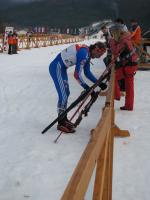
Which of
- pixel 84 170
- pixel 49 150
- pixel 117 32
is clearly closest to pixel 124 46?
pixel 117 32

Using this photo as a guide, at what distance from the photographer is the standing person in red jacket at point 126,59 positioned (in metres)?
8.48

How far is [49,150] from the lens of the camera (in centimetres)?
600

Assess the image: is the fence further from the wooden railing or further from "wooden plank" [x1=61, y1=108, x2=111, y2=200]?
"wooden plank" [x1=61, y1=108, x2=111, y2=200]

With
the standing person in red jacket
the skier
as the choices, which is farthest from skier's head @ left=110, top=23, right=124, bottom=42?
the skier

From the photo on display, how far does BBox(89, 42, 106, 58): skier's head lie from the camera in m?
6.14

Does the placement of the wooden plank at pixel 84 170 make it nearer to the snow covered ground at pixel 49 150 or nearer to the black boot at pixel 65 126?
the snow covered ground at pixel 49 150

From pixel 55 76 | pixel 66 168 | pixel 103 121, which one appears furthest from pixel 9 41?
pixel 103 121

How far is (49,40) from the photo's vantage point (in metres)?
43.2

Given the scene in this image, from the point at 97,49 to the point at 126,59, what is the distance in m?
2.47

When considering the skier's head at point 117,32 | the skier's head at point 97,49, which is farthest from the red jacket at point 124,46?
the skier's head at point 97,49

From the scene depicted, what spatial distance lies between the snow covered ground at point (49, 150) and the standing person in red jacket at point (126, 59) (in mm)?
355

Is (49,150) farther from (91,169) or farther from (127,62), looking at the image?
(91,169)

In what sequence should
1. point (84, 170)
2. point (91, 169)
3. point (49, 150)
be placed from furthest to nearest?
point (49, 150)
point (91, 169)
point (84, 170)

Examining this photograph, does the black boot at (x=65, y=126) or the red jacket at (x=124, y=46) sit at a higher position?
the red jacket at (x=124, y=46)
